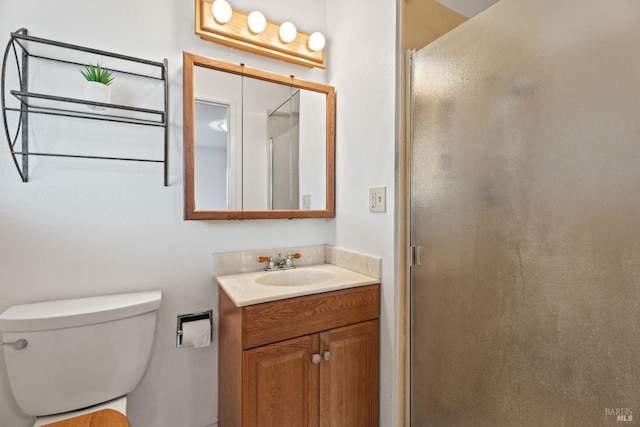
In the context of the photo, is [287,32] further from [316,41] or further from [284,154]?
[284,154]

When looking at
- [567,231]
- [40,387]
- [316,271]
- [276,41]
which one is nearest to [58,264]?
[40,387]

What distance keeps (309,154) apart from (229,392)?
1.27m

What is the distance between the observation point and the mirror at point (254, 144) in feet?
4.57

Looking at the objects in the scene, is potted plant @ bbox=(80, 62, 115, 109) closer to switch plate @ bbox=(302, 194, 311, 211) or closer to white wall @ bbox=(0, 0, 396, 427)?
white wall @ bbox=(0, 0, 396, 427)

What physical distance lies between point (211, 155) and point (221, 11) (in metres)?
0.69

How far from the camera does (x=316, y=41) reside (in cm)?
163

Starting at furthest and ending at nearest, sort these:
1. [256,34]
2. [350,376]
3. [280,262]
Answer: [280,262], [256,34], [350,376]

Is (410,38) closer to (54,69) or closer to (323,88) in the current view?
(323,88)

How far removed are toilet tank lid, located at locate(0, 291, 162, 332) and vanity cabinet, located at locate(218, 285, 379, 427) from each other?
35 centimetres

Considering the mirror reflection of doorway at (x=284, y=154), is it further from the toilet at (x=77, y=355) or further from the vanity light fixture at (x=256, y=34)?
the toilet at (x=77, y=355)

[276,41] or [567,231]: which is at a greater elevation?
[276,41]

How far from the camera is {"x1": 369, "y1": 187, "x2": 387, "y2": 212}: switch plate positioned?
4.31ft

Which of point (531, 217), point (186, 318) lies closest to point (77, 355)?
point (186, 318)

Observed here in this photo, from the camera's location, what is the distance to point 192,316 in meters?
1.40
